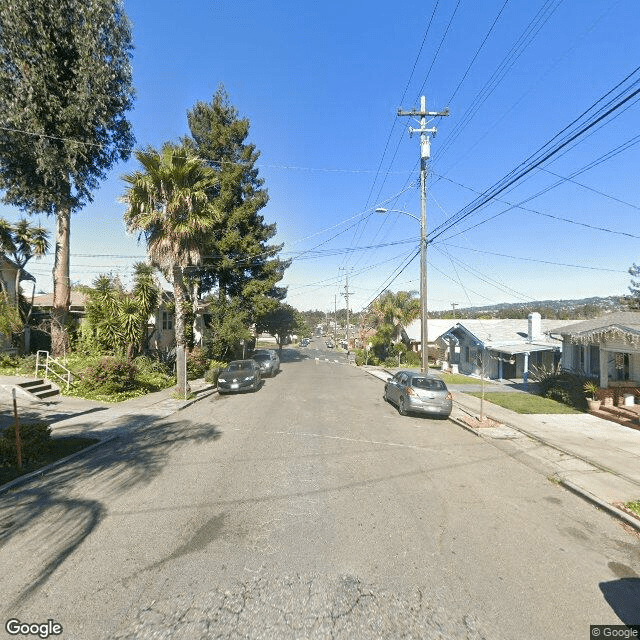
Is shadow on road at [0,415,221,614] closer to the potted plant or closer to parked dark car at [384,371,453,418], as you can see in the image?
parked dark car at [384,371,453,418]

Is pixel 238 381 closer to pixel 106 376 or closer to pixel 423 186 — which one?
pixel 106 376

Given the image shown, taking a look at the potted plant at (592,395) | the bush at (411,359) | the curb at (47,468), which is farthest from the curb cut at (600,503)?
the bush at (411,359)

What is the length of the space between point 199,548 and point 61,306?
19.1m

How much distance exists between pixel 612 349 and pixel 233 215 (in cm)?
2579

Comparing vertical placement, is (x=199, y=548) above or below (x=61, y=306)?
below

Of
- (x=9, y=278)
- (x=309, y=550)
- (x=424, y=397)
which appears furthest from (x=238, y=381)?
(x=9, y=278)

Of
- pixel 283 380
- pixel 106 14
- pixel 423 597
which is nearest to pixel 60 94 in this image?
pixel 106 14

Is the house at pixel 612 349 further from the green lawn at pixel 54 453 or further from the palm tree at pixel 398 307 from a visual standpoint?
the palm tree at pixel 398 307

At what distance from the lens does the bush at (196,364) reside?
23278 mm

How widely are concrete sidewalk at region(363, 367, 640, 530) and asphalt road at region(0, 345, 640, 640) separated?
537 mm

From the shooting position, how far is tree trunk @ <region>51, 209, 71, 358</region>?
19578mm

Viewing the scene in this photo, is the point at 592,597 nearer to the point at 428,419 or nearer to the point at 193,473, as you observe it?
the point at 193,473

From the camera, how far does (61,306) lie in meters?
19.6

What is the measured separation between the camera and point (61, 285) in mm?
19703
